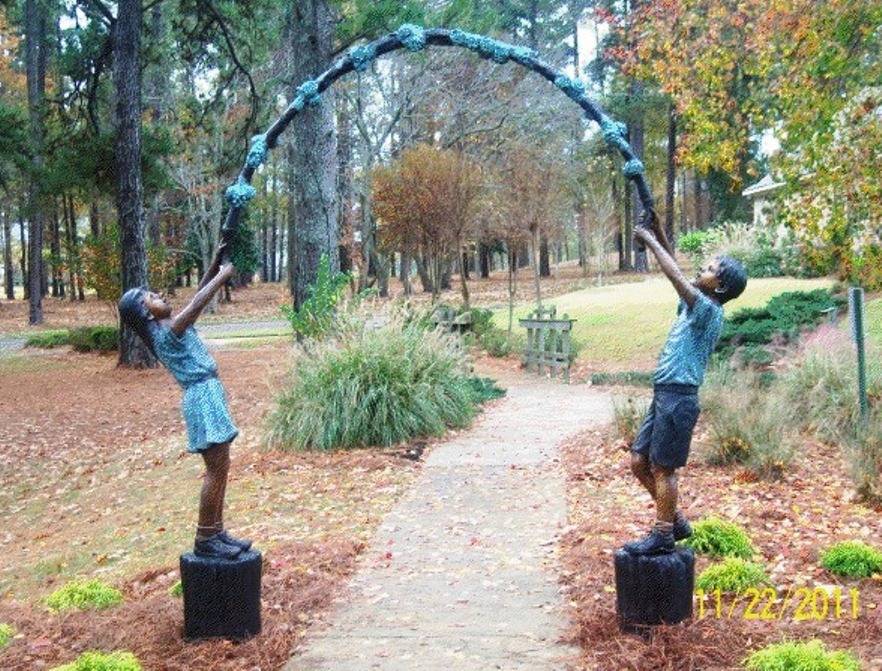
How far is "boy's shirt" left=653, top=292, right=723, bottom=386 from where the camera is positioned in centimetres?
444

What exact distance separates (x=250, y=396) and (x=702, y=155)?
7576 millimetres

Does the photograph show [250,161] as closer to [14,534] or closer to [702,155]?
[14,534]

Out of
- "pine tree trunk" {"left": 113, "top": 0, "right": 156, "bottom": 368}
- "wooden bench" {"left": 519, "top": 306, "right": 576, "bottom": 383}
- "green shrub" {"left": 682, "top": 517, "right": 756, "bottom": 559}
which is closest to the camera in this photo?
"green shrub" {"left": 682, "top": 517, "right": 756, "bottom": 559}

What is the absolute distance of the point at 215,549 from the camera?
4645mm

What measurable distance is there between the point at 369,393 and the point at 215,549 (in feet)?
16.3

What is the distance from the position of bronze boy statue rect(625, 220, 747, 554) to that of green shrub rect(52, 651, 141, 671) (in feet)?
7.85

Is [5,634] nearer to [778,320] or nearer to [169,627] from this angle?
[169,627]

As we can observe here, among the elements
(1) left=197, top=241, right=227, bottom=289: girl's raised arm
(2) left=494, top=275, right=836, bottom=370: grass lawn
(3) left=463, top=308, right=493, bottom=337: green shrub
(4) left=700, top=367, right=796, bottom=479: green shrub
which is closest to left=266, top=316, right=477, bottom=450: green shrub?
(4) left=700, top=367, right=796, bottom=479: green shrub

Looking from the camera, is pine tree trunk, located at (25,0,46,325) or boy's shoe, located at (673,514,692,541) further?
pine tree trunk, located at (25,0,46,325)

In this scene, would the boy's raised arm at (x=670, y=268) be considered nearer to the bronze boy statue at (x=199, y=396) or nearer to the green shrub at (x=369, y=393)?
the bronze boy statue at (x=199, y=396)

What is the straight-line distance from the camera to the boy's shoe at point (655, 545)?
449cm

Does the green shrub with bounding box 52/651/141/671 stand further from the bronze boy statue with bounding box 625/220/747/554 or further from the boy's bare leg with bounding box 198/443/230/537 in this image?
the bronze boy statue with bounding box 625/220/747/554

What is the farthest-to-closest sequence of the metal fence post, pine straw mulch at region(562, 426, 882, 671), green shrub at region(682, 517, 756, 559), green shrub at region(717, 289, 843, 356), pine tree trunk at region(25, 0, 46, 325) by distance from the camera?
pine tree trunk at region(25, 0, 46, 325), green shrub at region(717, 289, 843, 356), the metal fence post, green shrub at region(682, 517, 756, 559), pine straw mulch at region(562, 426, 882, 671)

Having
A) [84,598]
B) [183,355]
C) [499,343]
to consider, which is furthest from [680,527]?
[499,343]
